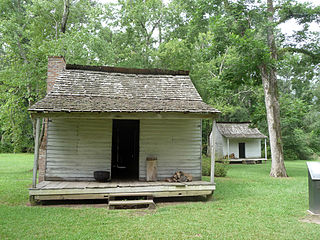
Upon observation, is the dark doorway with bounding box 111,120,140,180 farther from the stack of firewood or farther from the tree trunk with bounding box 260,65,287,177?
the tree trunk with bounding box 260,65,287,177

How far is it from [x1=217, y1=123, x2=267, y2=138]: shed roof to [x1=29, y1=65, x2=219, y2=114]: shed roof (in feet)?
50.5

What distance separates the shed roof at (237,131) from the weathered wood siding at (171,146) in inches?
→ 630

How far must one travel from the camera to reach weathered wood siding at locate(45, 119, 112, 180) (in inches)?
375

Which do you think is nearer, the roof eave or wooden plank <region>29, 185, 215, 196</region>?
wooden plank <region>29, 185, 215, 196</region>

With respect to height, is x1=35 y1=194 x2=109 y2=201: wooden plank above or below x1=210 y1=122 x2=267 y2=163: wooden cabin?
below

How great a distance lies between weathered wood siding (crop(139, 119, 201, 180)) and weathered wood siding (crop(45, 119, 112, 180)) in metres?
1.33

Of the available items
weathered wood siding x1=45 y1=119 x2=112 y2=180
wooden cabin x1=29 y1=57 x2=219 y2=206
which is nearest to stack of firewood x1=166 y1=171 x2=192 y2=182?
wooden cabin x1=29 y1=57 x2=219 y2=206

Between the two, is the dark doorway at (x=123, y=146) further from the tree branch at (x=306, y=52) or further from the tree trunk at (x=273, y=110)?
the tree branch at (x=306, y=52)

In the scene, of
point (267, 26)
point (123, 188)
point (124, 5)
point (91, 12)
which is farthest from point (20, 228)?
point (124, 5)

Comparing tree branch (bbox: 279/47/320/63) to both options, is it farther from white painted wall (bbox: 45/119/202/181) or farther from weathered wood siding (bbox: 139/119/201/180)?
weathered wood siding (bbox: 139/119/201/180)

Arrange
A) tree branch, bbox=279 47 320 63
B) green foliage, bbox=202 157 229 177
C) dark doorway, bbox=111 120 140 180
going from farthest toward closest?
tree branch, bbox=279 47 320 63, green foliage, bbox=202 157 229 177, dark doorway, bbox=111 120 140 180

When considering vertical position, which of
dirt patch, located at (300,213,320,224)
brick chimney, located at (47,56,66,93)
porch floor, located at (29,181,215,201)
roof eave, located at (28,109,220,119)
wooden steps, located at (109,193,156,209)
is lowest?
dirt patch, located at (300,213,320,224)

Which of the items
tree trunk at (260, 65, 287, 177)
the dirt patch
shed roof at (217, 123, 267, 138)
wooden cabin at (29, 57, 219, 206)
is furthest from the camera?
shed roof at (217, 123, 267, 138)

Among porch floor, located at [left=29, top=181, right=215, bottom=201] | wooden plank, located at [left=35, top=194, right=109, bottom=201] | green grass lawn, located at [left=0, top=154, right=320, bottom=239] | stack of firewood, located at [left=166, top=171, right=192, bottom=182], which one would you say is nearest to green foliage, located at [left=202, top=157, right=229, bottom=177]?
stack of firewood, located at [left=166, top=171, right=192, bottom=182]
